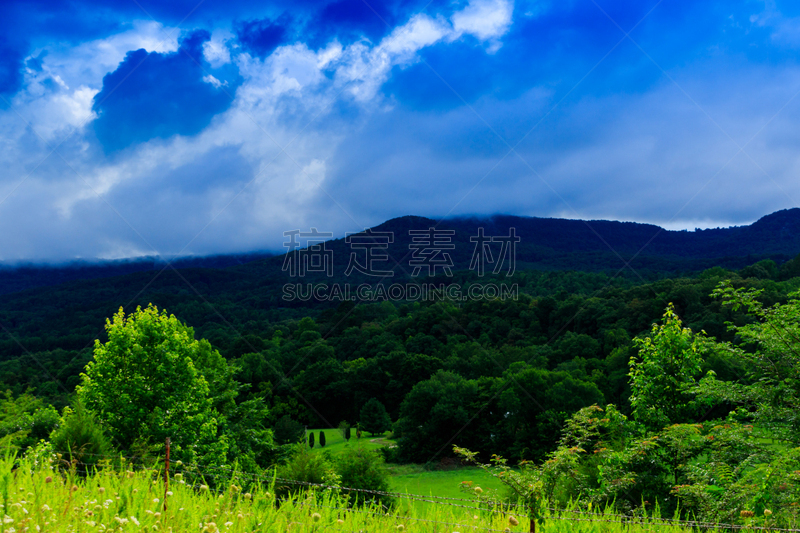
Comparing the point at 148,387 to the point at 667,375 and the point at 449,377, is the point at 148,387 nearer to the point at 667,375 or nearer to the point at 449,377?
the point at 667,375

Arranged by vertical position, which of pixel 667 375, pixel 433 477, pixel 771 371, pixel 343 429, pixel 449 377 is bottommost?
pixel 433 477

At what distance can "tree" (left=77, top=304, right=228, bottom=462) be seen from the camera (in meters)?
16.7

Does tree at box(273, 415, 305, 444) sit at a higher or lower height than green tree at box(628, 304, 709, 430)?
Result: lower

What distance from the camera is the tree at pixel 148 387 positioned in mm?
16656

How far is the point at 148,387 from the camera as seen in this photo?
17.5 meters

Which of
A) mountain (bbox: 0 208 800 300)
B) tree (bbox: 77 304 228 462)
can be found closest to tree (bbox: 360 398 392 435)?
tree (bbox: 77 304 228 462)

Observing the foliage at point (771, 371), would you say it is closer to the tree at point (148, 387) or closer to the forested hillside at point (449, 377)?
the forested hillside at point (449, 377)

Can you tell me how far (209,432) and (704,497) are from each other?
17.3 meters

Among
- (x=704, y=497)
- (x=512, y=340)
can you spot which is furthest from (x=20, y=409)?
(x=512, y=340)

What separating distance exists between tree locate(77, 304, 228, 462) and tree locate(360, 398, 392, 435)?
3470 cm

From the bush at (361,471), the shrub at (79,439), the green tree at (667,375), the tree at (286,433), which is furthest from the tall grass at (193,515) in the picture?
the tree at (286,433)

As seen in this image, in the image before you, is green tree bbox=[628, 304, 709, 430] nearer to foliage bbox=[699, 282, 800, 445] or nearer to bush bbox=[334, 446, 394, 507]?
foliage bbox=[699, 282, 800, 445]

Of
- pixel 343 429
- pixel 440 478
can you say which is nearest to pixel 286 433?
pixel 343 429

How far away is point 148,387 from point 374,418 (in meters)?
37.6
